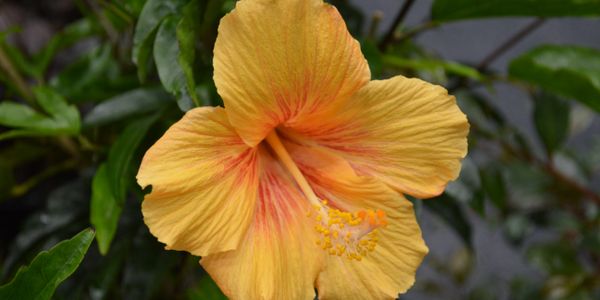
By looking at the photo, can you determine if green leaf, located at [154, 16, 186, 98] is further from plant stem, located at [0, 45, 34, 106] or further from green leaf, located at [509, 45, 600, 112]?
green leaf, located at [509, 45, 600, 112]

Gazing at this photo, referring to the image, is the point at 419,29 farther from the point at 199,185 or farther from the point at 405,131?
the point at 199,185

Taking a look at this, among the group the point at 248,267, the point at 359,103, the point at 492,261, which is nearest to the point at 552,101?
the point at 359,103

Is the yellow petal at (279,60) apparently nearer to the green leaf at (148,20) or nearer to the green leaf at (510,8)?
the green leaf at (148,20)

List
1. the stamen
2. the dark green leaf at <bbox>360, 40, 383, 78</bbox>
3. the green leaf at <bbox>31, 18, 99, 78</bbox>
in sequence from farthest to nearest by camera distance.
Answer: the green leaf at <bbox>31, 18, 99, 78</bbox> < the dark green leaf at <bbox>360, 40, 383, 78</bbox> < the stamen

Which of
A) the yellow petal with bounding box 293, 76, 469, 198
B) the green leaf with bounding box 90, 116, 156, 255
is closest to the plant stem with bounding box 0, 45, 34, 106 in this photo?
the green leaf with bounding box 90, 116, 156, 255

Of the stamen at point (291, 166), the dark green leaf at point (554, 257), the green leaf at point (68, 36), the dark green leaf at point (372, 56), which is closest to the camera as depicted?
the stamen at point (291, 166)

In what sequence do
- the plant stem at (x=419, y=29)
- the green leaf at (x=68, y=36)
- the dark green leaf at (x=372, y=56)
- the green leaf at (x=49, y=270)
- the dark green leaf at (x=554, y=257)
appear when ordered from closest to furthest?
1. the green leaf at (x=49, y=270)
2. the dark green leaf at (x=372, y=56)
3. the plant stem at (x=419, y=29)
4. the green leaf at (x=68, y=36)
5. the dark green leaf at (x=554, y=257)

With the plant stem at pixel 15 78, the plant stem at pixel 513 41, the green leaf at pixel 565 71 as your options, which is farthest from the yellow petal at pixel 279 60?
the plant stem at pixel 513 41
